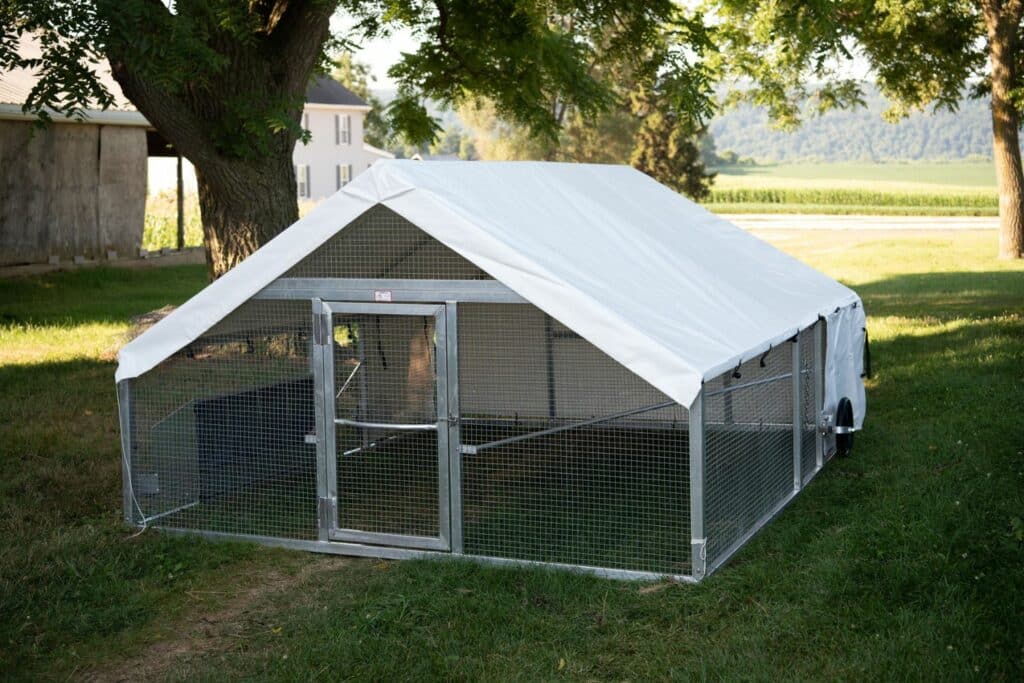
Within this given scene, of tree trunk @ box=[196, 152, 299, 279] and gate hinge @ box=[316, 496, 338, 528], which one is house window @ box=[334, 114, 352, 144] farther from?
gate hinge @ box=[316, 496, 338, 528]

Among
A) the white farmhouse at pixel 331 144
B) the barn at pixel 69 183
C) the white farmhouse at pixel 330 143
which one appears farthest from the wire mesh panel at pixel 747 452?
the white farmhouse at pixel 331 144

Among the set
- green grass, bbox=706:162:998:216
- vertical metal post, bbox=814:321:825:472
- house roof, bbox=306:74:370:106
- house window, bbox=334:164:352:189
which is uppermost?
house roof, bbox=306:74:370:106

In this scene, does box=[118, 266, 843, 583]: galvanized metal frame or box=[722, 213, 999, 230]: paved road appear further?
box=[722, 213, 999, 230]: paved road

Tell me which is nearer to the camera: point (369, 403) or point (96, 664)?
point (96, 664)

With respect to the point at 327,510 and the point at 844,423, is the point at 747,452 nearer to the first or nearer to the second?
the point at 844,423

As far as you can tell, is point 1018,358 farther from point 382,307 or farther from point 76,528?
point 76,528

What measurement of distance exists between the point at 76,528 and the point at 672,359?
399cm

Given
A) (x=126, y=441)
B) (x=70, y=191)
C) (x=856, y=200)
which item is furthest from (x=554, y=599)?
(x=856, y=200)

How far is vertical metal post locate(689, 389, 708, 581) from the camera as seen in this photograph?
640 centimetres

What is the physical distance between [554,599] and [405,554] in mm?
1175

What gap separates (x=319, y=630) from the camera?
20.1ft

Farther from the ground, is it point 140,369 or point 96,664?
point 140,369

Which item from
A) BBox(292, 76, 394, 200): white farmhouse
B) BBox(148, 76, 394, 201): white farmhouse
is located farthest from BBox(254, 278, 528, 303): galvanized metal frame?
BBox(292, 76, 394, 200): white farmhouse

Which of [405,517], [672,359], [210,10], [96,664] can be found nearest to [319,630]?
[96,664]
